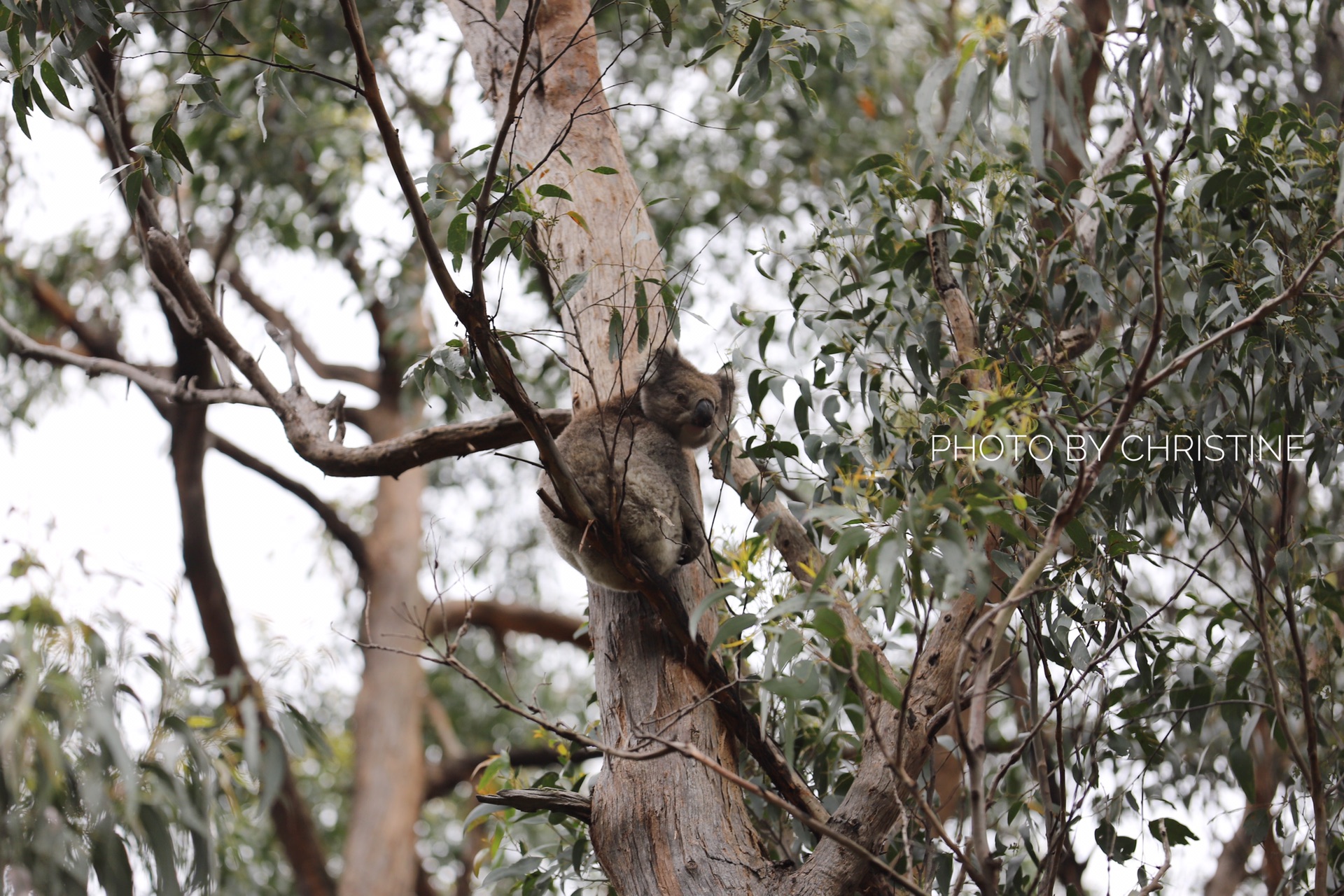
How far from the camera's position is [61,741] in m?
1.71

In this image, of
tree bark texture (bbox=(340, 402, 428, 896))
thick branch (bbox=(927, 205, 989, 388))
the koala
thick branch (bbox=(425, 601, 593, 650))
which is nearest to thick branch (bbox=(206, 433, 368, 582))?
tree bark texture (bbox=(340, 402, 428, 896))

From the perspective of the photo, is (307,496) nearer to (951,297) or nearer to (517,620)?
(517,620)

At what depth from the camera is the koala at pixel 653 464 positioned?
2660 millimetres

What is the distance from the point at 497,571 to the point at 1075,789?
6224mm

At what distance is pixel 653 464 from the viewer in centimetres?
288

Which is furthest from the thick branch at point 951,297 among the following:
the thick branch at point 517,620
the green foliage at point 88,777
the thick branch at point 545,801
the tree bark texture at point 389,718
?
the thick branch at point 517,620

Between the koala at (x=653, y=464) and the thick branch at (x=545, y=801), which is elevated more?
the koala at (x=653, y=464)

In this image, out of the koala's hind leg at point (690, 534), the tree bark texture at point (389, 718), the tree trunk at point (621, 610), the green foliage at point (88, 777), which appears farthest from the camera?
the tree bark texture at point (389, 718)

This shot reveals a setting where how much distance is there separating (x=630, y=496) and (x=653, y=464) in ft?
0.56

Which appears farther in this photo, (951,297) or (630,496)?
(630,496)

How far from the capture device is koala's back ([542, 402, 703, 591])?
265 centimetres

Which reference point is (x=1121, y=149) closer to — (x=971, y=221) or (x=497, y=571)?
(x=971, y=221)

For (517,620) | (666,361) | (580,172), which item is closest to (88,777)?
(580,172)

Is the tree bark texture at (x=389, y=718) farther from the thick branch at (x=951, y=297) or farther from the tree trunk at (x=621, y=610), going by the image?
the thick branch at (x=951, y=297)
